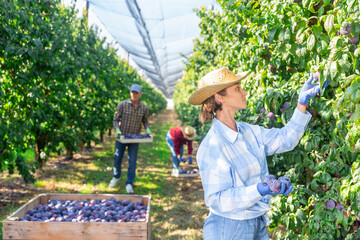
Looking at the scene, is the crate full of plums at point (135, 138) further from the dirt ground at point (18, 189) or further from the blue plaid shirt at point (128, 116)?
the dirt ground at point (18, 189)

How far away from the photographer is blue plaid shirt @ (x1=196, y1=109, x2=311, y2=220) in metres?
1.67

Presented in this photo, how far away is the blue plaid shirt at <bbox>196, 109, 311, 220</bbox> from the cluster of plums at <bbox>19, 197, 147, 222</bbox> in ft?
5.66

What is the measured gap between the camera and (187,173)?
17.9 feet

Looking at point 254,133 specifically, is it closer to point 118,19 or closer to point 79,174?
point 79,174

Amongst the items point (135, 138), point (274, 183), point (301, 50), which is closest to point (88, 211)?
point (135, 138)

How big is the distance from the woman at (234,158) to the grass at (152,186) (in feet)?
6.79

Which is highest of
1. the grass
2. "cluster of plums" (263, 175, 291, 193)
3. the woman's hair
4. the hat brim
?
the hat brim

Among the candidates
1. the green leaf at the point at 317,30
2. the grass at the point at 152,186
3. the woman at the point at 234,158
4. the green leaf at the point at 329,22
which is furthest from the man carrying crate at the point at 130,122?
the green leaf at the point at 329,22

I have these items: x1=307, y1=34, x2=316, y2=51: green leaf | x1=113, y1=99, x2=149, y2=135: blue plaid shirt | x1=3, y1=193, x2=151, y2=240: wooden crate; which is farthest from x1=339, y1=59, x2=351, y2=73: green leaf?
x1=113, y1=99, x2=149, y2=135: blue plaid shirt

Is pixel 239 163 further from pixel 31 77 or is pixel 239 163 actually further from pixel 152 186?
pixel 152 186

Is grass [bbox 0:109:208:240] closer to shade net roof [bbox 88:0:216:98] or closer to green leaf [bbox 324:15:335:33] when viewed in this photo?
green leaf [bbox 324:15:335:33]

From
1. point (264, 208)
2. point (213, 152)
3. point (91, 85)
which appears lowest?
point (264, 208)

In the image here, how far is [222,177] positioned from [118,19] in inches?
421

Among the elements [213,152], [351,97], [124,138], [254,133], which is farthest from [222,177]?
[124,138]
